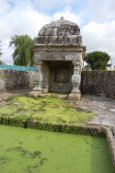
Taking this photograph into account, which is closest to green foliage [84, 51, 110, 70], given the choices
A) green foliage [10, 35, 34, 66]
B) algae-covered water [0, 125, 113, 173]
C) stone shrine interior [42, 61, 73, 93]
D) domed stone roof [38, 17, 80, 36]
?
green foliage [10, 35, 34, 66]

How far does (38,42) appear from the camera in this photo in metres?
5.93

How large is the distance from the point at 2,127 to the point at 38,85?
9.83 ft

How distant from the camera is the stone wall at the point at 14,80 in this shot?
732 cm

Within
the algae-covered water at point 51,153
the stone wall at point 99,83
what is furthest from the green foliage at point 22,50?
the algae-covered water at point 51,153

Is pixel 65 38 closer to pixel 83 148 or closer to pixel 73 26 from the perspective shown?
pixel 73 26

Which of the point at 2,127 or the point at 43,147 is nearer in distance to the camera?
the point at 43,147

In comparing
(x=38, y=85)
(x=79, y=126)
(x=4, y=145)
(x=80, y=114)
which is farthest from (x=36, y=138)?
(x=38, y=85)

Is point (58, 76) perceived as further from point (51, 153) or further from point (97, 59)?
point (97, 59)

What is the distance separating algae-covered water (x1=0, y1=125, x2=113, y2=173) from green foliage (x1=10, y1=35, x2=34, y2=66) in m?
19.9

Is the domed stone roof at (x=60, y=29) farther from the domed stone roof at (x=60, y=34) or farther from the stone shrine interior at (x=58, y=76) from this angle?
the stone shrine interior at (x=58, y=76)

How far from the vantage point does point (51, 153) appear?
2.26 m

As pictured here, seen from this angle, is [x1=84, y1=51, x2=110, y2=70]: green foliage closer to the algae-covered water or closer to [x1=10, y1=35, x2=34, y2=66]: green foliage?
[x1=10, y1=35, x2=34, y2=66]: green foliage

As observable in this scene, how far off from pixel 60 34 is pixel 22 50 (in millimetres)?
17148

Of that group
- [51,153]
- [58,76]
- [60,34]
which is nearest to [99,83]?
[58,76]
